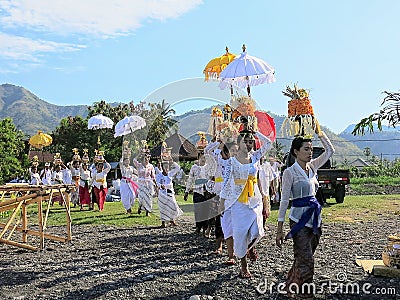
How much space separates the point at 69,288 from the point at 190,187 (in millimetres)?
5291

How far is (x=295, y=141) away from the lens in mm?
5805

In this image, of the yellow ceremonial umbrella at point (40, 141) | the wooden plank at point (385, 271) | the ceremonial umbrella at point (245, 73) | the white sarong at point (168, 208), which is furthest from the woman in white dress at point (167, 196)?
the yellow ceremonial umbrella at point (40, 141)

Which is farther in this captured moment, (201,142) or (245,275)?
(201,142)

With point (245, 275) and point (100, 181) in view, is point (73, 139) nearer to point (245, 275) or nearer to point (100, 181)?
point (100, 181)

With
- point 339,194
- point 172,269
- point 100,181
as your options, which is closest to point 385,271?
point 172,269

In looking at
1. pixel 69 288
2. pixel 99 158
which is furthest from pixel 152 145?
pixel 69 288

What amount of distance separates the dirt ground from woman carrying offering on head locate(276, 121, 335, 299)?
40cm

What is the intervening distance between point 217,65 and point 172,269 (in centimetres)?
534

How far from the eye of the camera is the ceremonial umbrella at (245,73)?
963 cm

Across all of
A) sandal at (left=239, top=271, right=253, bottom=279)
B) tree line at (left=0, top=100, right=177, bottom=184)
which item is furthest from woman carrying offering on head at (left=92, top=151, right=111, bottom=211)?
sandal at (left=239, top=271, right=253, bottom=279)

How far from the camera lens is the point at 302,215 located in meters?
5.60

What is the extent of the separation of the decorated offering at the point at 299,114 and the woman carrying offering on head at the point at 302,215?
0.51 meters

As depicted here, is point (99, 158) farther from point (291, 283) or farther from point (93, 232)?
point (291, 283)

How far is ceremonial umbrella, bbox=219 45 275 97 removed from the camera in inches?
379
